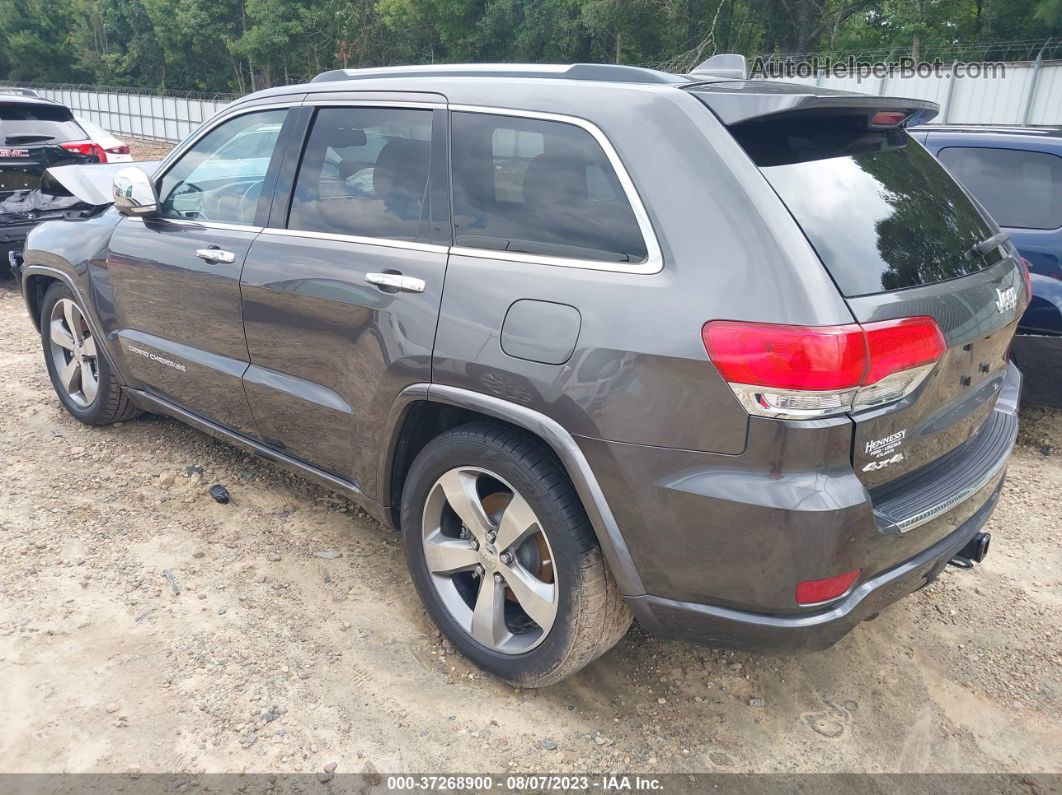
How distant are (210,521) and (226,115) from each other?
1.85 metres

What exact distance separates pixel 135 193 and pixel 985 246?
3.46 meters

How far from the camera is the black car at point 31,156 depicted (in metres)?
8.11

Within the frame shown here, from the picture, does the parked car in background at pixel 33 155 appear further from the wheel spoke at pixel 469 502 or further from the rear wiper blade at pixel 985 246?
the rear wiper blade at pixel 985 246

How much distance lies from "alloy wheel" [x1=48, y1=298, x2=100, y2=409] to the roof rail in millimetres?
2398

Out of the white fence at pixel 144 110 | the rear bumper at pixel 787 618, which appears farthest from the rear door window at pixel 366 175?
A: the white fence at pixel 144 110

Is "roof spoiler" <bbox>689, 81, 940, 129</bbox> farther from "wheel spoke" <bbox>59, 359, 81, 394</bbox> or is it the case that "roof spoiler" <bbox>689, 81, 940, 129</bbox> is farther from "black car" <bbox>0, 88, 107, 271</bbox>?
"black car" <bbox>0, 88, 107, 271</bbox>

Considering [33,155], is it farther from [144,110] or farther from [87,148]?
[144,110]

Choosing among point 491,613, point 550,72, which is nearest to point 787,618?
point 491,613

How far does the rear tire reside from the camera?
451 cm

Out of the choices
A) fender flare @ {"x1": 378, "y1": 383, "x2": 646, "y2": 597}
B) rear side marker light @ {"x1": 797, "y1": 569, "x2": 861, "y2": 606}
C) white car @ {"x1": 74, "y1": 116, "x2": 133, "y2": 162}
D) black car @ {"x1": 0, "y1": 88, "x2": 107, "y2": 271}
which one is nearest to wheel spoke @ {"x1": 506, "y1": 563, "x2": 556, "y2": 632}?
fender flare @ {"x1": 378, "y1": 383, "x2": 646, "y2": 597}

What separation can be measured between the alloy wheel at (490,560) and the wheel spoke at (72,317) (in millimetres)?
2923

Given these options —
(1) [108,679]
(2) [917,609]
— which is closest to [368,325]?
(1) [108,679]

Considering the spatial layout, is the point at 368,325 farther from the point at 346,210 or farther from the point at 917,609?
the point at 917,609

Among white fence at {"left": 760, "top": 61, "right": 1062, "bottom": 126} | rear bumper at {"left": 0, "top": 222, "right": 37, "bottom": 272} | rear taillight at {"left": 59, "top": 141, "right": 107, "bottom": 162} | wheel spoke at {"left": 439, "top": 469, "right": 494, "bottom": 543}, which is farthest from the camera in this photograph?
white fence at {"left": 760, "top": 61, "right": 1062, "bottom": 126}
